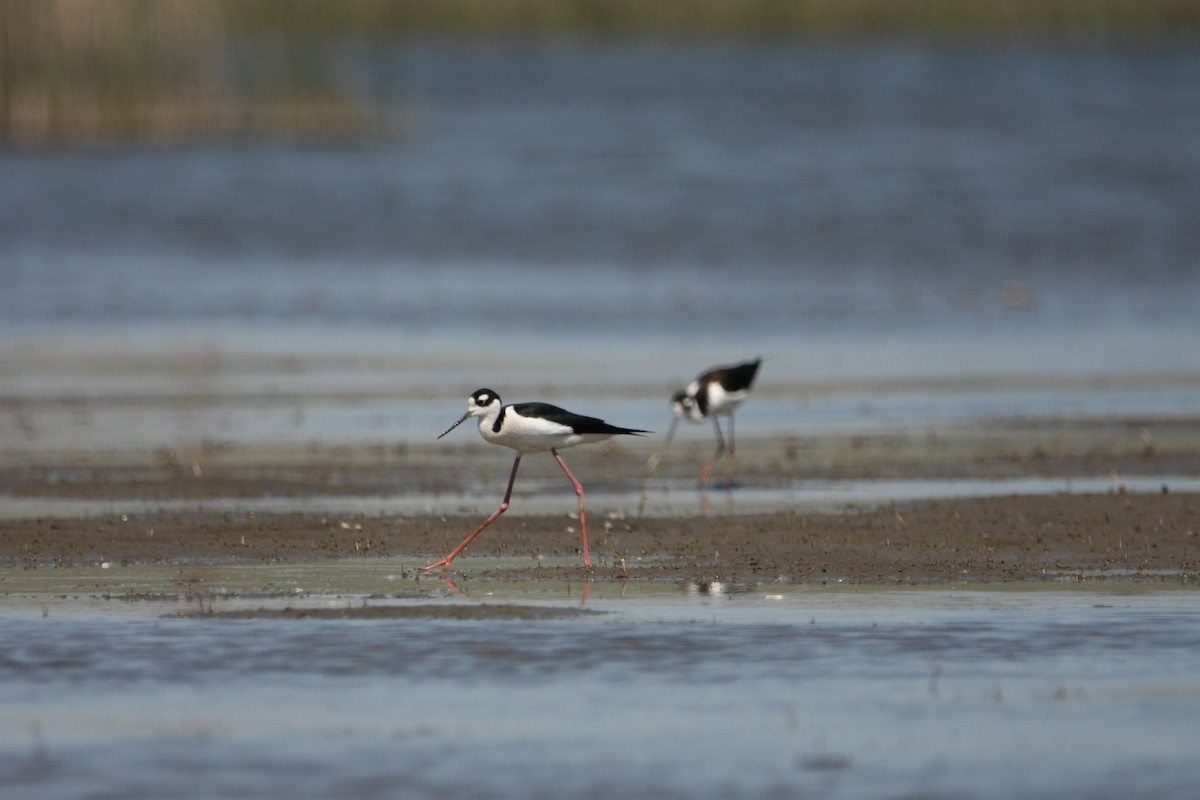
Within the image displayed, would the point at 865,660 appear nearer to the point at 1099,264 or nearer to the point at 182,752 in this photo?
the point at 182,752

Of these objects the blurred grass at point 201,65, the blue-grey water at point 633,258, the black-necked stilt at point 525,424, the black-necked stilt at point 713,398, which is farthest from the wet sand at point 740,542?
the blurred grass at point 201,65

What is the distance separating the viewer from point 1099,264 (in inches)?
971

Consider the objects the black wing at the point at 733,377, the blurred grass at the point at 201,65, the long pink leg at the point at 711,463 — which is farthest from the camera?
the blurred grass at the point at 201,65

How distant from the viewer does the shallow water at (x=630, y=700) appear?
6.29m

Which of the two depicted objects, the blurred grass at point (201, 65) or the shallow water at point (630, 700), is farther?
the blurred grass at point (201, 65)

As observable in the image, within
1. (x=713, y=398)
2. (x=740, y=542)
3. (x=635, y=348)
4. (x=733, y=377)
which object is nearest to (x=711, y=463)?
(x=713, y=398)

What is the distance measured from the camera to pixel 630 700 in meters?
7.11

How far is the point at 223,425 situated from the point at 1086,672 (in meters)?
8.36

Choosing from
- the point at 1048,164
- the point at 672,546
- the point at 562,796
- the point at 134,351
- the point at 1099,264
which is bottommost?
the point at 562,796

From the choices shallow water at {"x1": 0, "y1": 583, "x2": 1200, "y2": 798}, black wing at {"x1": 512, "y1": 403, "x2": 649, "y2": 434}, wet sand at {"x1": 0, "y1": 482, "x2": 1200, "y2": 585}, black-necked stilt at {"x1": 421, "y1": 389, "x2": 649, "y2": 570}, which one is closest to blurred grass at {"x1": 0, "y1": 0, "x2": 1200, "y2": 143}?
wet sand at {"x1": 0, "y1": 482, "x2": 1200, "y2": 585}

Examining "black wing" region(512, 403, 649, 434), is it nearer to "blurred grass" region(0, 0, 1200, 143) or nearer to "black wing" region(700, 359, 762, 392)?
"black wing" region(700, 359, 762, 392)

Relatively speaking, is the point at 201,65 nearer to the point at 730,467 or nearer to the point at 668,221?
the point at 668,221

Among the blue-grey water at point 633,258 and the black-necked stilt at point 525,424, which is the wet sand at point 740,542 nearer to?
the black-necked stilt at point 525,424

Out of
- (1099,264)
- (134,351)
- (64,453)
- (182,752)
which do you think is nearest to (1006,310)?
(1099,264)
